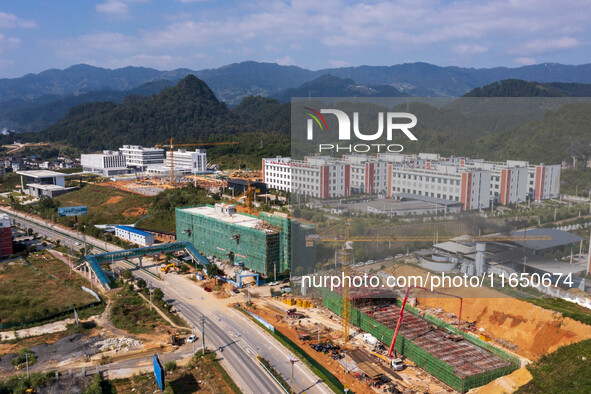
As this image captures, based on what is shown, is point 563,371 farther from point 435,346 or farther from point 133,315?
point 133,315

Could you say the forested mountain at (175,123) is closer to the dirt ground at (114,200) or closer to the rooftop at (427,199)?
the dirt ground at (114,200)

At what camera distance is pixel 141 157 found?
49.7m

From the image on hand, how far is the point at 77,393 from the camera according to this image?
10102 millimetres

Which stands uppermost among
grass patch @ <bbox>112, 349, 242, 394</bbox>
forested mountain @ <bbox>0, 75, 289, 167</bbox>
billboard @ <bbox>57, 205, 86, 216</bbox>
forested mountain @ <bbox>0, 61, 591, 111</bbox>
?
forested mountain @ <bbox>0, 61, 591, 111</bbox>

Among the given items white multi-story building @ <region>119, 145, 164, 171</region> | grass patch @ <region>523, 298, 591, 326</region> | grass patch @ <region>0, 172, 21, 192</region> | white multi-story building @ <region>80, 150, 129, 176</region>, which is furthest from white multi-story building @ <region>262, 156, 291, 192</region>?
grass patch @ <region>0, 172, 21, 192</region>

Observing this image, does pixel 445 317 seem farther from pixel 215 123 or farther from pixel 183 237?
pixel 215 123

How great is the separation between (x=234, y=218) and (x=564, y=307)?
533 inches

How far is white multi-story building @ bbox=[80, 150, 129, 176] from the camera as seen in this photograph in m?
46.7

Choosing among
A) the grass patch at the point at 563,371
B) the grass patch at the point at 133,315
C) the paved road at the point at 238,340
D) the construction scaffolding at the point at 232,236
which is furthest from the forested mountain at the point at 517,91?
the grass patch at the point at 133,315

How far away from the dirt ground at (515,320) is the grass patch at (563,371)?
108cm

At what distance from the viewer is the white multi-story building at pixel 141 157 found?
163 feet

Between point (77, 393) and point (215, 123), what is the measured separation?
63387mm

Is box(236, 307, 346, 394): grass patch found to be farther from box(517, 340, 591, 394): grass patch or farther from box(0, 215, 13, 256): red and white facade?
box(0, 215, 13, 256): red and white facade

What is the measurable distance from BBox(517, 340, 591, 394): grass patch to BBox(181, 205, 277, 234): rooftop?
10.5 meters
